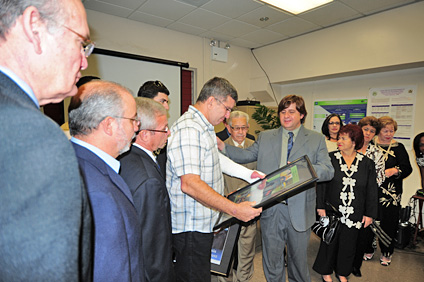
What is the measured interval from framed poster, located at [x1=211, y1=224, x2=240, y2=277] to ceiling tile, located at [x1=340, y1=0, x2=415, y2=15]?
3.57 metres

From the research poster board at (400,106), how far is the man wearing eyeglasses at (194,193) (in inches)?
149

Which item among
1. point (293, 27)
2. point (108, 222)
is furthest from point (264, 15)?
point (108, 222)

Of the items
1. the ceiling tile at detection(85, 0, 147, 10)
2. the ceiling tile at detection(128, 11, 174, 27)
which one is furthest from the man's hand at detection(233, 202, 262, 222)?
the ceiling tile at detection(128, 11, 174, 27)

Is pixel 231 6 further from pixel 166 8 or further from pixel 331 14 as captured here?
pixel 331 14

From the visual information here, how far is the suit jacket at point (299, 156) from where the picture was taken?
1.77m

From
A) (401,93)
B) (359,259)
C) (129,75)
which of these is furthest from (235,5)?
(359,259)

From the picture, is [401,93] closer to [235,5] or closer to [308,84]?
[308,84]

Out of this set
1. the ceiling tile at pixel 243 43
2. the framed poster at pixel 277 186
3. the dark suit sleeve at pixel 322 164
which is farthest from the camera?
the ceiling tile at pixel 243 43

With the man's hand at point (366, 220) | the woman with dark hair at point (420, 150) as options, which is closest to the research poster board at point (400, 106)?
the woman with dark hair at point (420, 150)

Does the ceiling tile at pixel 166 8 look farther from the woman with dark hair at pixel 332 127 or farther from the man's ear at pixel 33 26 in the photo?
the man's ear at pixel 33 26

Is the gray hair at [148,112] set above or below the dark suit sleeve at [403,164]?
above

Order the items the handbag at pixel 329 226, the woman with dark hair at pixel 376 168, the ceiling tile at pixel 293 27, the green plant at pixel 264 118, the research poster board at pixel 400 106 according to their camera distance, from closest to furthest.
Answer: the handbag at pixel 329 226
the woman with dark hair at pixel 376 168
the research poster board at pixel 400 106
the ceiling tile at pixel 293 27
the green plant at pixel 264 118

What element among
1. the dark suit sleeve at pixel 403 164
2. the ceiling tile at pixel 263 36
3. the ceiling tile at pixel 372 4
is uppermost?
the ceiling tile at pixel 372 4

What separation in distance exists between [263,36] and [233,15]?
45.1 inches
